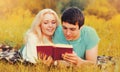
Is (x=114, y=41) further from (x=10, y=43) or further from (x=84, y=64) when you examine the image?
(x=10, y=43)

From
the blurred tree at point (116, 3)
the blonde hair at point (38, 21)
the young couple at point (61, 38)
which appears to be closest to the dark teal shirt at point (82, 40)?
the young couple at point (61, 38)

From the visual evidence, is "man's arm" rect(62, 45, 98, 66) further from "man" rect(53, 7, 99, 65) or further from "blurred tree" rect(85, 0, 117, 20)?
"blurred tree" rect(85, 0, 117, 20)

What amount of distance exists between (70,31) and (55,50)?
0.21 meters

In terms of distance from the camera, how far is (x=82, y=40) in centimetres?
434

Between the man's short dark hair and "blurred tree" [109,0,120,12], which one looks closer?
the man's short dark hair

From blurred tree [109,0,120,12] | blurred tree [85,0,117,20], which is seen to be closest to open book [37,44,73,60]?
blurred tree [85,0,117,20]

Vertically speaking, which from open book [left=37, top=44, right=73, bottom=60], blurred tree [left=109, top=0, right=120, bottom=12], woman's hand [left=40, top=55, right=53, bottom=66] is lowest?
woman's hand [left=40, top=55, right=53, bottom=66]

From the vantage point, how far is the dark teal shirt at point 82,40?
4336 millimetres

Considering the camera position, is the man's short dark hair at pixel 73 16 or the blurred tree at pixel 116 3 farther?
the blurred tree at pixel 116 3

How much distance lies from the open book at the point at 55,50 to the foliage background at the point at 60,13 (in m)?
0.19

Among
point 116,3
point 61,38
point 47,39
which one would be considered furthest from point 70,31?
point 116,3

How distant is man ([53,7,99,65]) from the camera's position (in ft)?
14.2

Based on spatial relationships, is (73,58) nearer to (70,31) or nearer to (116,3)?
(70,31)

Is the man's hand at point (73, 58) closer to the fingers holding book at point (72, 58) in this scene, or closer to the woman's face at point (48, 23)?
the fingers holding book at point (72, 58)
